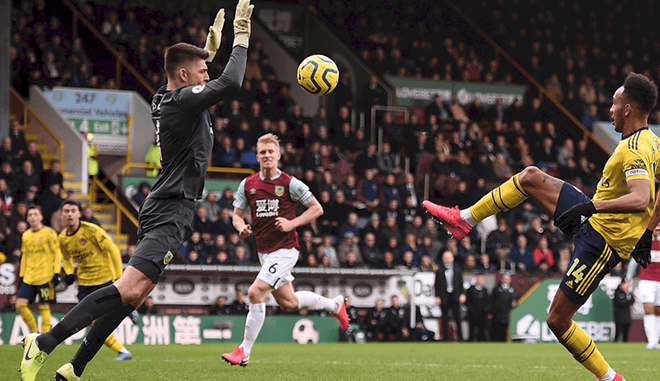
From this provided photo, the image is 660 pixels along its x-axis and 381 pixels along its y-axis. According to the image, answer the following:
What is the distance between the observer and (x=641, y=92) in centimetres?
614

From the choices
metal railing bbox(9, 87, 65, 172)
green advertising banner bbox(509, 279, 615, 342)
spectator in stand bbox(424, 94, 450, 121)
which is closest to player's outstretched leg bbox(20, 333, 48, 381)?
metal railing bbox(9, 87, 65, 172)

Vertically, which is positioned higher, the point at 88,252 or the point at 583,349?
the point at 88,252

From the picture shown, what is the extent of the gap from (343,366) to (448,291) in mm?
9032

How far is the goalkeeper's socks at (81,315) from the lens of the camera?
539 centimetres

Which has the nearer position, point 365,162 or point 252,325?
point 252,325

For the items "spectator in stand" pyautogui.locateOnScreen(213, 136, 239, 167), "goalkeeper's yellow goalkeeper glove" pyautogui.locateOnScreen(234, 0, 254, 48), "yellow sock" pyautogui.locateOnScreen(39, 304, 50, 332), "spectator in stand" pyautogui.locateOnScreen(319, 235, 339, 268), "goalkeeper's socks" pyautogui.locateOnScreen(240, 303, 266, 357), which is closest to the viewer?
"goalkeeper's yellow goalkeeper glove" pyautogui.locateOnScreen(234, 0, 254, 48)

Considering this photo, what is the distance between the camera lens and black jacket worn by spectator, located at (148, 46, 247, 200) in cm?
583

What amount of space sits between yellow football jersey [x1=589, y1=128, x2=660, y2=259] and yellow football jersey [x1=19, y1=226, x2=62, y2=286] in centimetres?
849

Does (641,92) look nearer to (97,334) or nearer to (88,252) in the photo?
(97,334)

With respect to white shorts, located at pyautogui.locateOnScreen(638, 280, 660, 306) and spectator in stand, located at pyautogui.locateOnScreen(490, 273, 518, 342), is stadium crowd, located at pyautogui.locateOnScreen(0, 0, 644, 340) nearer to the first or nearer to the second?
spectator in stand, located at pyautogui.locateOnScreen(490, 273, 518, 342)

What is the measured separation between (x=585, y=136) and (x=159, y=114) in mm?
21993

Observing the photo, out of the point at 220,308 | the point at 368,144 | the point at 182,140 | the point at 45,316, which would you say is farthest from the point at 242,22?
the point at 368,144

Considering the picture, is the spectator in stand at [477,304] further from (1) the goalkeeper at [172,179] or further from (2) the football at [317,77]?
(1) the goalkeeper at [172,179]

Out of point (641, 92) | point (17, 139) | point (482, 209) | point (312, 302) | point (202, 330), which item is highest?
point (17, 139)
